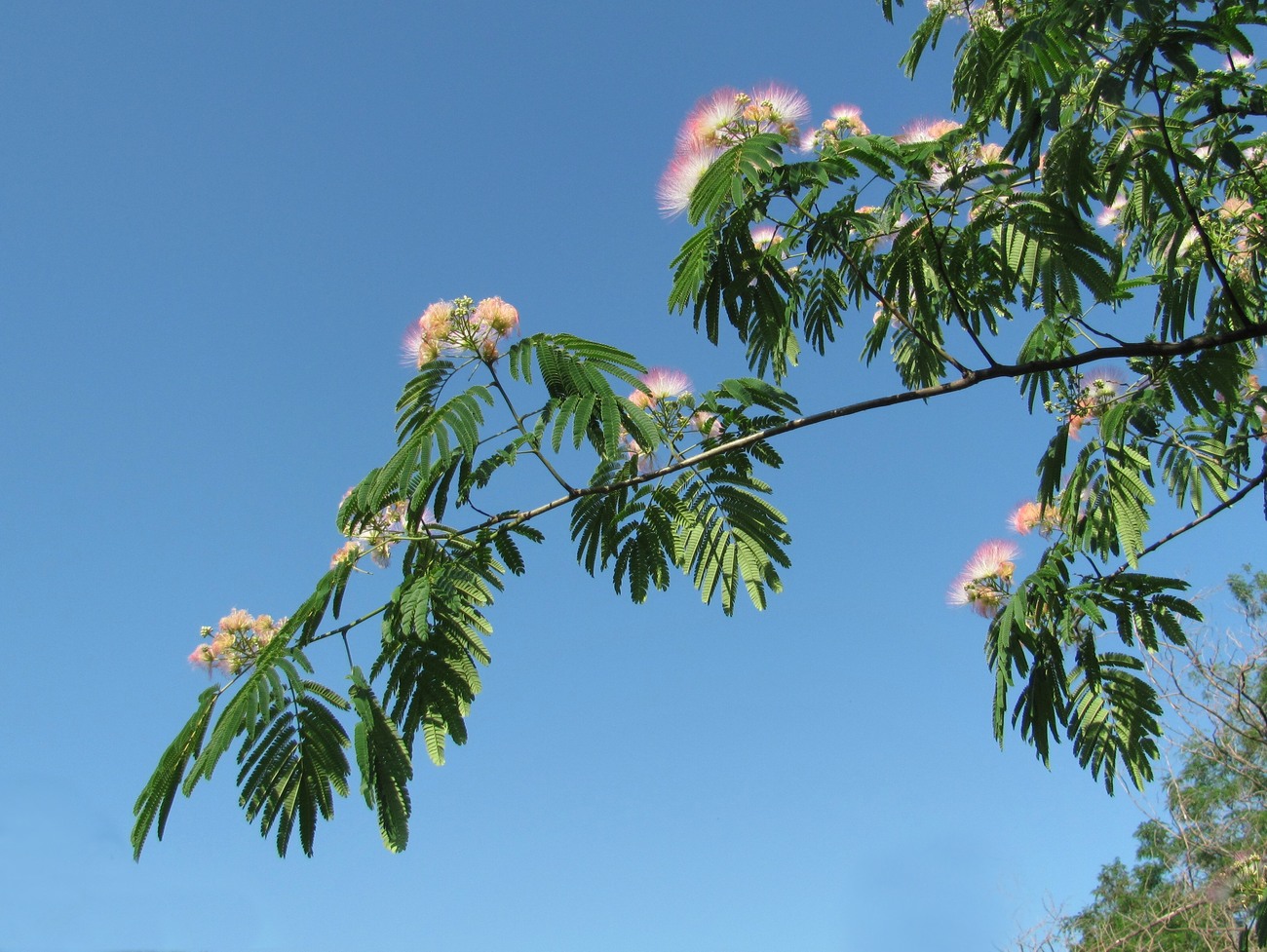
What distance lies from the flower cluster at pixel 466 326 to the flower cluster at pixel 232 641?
1070mm

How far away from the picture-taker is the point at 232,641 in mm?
3535

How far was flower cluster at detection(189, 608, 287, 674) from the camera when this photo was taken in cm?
352

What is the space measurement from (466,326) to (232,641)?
134 cm

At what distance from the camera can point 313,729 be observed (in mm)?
2922

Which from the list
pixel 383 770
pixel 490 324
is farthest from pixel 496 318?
pixel 383 770

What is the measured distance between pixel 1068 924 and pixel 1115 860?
10139mm

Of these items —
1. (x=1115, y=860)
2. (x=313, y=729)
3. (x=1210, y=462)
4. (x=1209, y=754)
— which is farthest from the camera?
(x=1115, y=860)

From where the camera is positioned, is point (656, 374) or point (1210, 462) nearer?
point (656, 374)

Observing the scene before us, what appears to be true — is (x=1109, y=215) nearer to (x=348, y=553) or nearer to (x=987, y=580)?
(x=987, y=580)

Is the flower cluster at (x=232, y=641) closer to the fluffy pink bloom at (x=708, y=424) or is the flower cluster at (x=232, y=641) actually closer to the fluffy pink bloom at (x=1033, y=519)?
the fluffy pink bloom at (x=708, y=424)

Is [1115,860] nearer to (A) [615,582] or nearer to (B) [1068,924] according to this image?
(B) [1068,924]

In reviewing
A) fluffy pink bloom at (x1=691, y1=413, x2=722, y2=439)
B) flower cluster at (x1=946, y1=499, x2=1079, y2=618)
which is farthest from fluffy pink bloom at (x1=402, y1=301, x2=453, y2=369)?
flower cluster at (x1=946, y1=499, x2=1079, y2=618)

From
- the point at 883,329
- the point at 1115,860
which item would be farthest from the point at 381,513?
the point at 1115,860

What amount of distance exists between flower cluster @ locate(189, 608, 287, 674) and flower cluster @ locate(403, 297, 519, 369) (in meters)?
1.07
